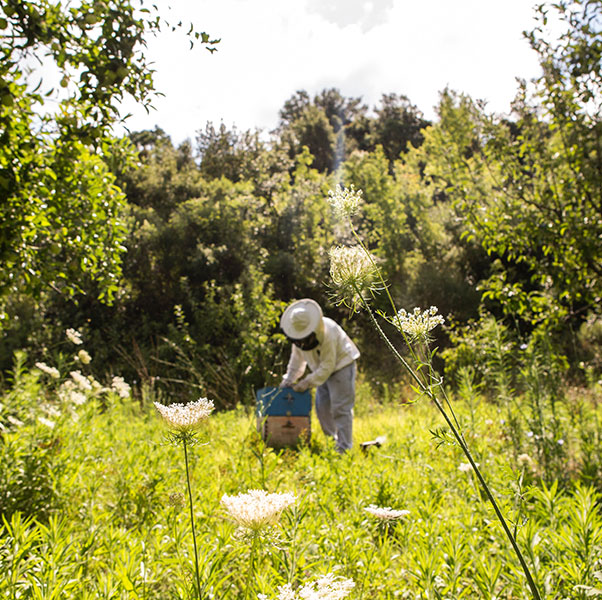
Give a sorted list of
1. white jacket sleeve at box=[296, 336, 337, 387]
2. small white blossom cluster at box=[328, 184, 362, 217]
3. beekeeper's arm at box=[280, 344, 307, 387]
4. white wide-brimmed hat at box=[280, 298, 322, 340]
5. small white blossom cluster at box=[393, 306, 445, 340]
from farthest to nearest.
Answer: beekeeper's arm at box=[280, 344, 307, 387], white jacket sleeve at box=[296, 336, 337, 387], white wide-brimmed hat at box=[280, 298, 322, 340], small white blossom cluster at box=[328, 184, 362, 217], small white blossom cluster at box=[393, 306, 445, 340]

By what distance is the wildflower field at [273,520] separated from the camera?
1514mm

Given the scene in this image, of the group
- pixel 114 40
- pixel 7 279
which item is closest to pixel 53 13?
pixel 114 40

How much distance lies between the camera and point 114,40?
230 centimetres

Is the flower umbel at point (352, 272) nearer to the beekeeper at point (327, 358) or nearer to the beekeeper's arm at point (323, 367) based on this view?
the beekeeper at point (327, 358)

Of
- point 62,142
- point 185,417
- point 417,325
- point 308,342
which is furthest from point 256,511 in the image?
point 308,342

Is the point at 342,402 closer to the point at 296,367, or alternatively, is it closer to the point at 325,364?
the point at 325,364

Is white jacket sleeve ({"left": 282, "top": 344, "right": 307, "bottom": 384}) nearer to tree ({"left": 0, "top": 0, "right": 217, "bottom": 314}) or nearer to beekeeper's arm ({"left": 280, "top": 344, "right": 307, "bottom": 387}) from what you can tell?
beekeeper's arm ({"left": 280, "top": 344, "right": 307, "bottom": 387})

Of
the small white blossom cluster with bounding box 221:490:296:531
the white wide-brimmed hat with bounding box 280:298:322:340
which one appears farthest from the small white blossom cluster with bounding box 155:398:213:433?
the white wide-brimmed hat with bounding box 280:298:322:340

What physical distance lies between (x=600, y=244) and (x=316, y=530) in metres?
3.18

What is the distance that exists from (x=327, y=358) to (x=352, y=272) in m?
4.01

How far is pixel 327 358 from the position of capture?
16.3ft

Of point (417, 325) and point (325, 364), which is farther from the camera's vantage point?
point (325, 364)

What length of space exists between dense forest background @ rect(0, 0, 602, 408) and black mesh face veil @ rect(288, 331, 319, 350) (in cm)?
63

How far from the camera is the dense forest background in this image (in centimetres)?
255
